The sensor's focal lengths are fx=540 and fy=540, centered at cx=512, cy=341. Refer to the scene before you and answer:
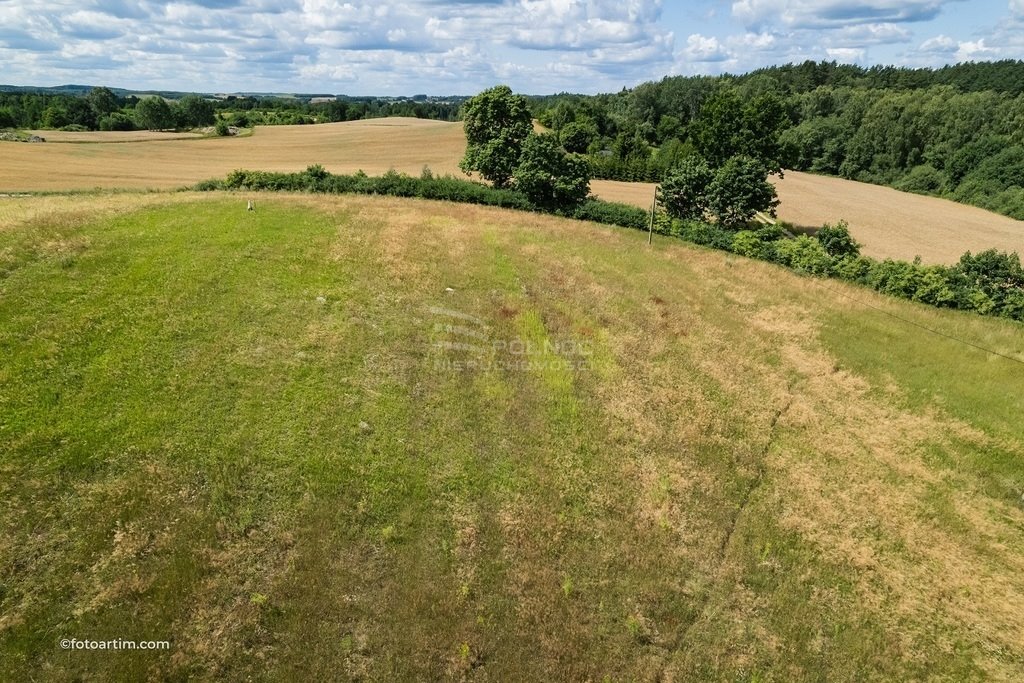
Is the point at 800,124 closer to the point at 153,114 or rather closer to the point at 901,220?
the point at 901,220

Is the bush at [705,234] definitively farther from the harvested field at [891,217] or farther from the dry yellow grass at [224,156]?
the dry yellow grass at [224,156]

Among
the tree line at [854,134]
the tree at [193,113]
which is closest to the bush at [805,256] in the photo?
the tree line at [854,134]

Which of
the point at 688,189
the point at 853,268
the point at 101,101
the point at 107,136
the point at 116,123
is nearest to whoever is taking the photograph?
the point at 853,268

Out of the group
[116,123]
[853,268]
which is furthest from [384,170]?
[116,123]

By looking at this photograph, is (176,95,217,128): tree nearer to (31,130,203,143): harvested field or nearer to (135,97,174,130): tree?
(135,97,174,130): tree

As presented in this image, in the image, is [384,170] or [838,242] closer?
[838,242]

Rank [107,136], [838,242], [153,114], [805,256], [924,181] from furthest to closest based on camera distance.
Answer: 1. [153,114]
2. [107,136]
3. [924,181]
4. [838,242]
5. [805,256]

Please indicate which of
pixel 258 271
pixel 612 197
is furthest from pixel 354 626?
pixel 612 197
